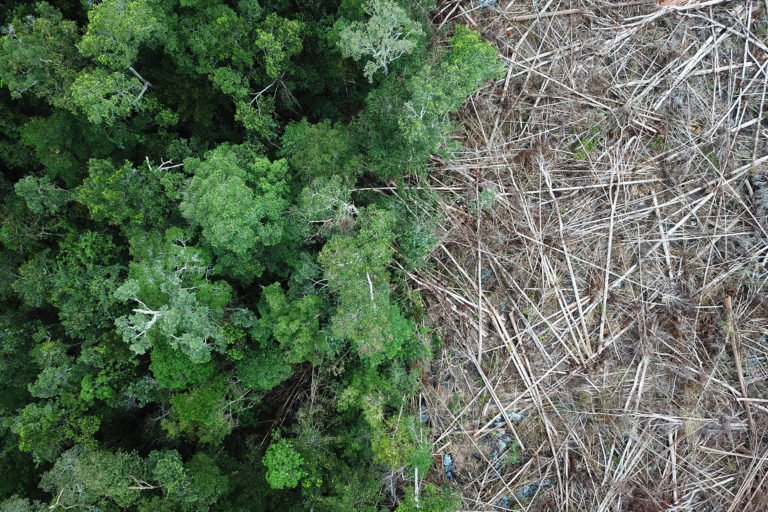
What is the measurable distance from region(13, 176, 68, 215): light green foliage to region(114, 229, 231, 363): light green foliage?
3.48 metres

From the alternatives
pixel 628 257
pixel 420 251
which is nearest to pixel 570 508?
pixel 628 257

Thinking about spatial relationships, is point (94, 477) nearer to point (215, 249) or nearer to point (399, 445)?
point (215, 249)

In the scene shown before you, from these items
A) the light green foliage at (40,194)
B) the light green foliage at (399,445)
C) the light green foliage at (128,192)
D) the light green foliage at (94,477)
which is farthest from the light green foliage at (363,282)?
the light green foliage at (40,194)

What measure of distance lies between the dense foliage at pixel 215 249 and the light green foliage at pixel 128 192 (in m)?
0.05

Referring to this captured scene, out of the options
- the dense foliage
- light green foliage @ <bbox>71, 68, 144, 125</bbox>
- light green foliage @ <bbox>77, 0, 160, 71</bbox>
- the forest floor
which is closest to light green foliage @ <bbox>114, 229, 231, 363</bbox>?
the dense foliage

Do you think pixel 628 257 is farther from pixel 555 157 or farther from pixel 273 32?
pixel 273 32

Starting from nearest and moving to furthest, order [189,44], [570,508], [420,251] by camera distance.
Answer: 1. [189,44]
2. [420,251]
3. [570,508]

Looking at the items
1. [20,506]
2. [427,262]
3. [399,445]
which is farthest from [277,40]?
[20,506]

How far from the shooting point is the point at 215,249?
9680mm

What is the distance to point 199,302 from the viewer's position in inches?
359

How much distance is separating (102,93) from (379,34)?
6222 millimetres

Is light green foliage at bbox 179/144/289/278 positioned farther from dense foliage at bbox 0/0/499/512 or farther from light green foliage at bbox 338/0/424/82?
light green foliage at bbox 338/0/424/82

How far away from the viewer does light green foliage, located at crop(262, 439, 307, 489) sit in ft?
30.2

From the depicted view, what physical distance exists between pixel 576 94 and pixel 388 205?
22.1 ft
